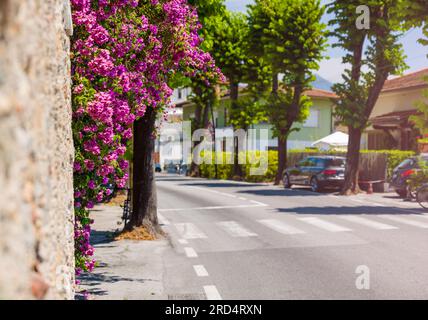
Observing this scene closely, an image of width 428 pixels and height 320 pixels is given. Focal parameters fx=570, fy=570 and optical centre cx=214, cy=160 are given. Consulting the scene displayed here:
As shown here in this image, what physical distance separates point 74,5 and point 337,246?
24.1 ft

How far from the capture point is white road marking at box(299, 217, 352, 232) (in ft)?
45.1

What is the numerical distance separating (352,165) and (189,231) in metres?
14.9

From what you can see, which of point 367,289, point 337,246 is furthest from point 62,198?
point 337,246

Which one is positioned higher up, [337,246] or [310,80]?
[310,80]

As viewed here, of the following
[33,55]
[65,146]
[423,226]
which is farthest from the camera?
[423,226]

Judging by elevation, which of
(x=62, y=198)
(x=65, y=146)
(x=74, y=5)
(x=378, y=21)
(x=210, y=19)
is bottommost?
(x=62, y=198)

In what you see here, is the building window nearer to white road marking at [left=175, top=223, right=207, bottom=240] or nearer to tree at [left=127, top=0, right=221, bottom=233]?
white road marking at [left=175, top=223, right=207, bottom=240]

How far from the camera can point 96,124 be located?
21.6 feet

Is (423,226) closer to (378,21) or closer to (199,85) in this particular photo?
(378,21)

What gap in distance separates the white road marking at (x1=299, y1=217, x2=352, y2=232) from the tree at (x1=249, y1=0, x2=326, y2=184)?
1802cm

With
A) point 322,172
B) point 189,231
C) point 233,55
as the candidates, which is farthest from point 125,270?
point 233,55

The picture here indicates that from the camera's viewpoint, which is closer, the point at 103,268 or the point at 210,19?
the point at 103,268

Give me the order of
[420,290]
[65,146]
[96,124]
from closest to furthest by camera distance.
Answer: [65,146], [96,124], [420,290]

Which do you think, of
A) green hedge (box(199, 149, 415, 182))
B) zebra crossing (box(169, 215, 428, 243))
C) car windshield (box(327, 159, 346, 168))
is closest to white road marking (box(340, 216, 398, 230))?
zebra crossing (box(169, 215, 428, 243))
